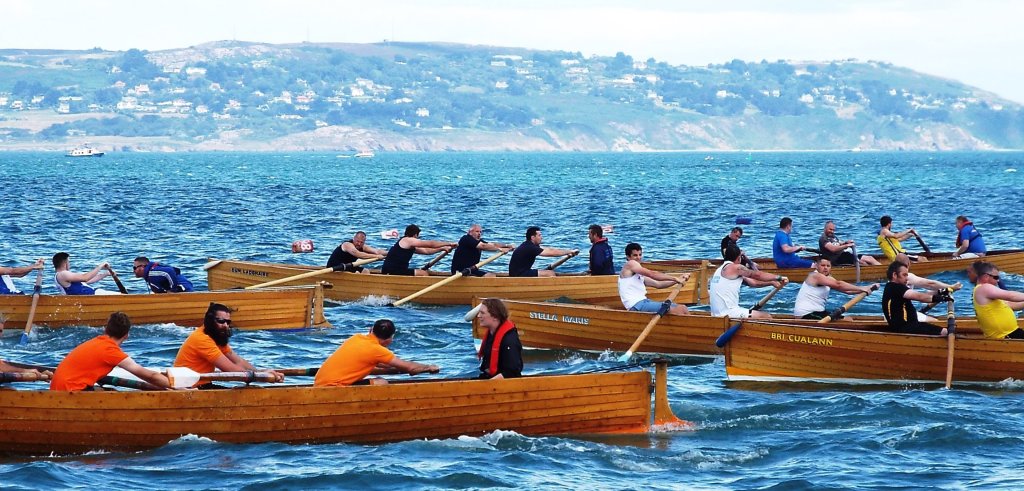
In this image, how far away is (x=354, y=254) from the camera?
93.9 ft

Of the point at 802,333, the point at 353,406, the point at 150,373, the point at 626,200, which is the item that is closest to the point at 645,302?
the point at 802,333

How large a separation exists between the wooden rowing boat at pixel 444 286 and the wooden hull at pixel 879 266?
2105 millimetres

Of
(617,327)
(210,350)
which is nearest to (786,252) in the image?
(617,327)

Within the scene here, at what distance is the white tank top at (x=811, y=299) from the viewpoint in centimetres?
2130

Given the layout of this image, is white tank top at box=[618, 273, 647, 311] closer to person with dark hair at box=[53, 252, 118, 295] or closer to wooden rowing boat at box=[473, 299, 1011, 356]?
wooden rowing boat at box=[473, 299, 1011, 356]

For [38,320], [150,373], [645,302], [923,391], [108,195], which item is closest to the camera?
[150,373]

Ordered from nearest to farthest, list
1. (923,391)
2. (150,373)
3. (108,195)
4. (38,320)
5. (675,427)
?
1. (150,373)
2. (675,427)
3. (923,391)
4. (38,320)
5. (108,195)

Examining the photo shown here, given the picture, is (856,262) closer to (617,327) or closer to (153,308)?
(617,327)

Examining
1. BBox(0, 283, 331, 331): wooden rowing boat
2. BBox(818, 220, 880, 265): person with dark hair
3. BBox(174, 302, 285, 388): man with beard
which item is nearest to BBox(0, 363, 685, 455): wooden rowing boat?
BBox(174, 302, 285, 388): man with beard

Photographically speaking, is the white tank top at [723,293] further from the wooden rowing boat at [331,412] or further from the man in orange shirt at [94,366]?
the man in orange shirt at [94,366]

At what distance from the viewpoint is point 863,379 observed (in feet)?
64.4

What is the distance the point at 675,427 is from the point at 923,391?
4351mm

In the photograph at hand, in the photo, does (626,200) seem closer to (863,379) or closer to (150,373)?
(863,379)

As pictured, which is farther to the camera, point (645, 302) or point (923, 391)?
point (645, 302)
